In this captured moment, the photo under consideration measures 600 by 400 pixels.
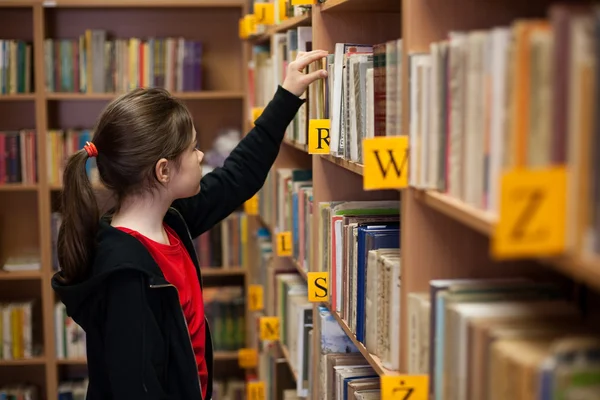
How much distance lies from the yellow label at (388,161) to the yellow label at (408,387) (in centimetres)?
31

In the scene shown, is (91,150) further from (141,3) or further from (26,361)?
(26,361)

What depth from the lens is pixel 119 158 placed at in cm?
185

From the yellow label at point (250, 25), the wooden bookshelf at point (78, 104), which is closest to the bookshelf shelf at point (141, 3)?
the wooden bookshelf at point (78, 104)

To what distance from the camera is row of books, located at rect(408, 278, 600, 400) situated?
2.81 ft

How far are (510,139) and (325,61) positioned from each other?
1.05 meters

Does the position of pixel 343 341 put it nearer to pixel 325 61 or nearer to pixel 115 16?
pixel 325 61

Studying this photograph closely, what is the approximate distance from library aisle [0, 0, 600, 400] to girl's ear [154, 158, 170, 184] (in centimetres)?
35

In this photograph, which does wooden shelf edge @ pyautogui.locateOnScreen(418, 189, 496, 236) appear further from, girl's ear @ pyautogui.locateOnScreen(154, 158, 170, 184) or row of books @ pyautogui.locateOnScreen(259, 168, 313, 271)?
row of books @ pyautogui.locateOnScreen(259, 168, 313, 271)

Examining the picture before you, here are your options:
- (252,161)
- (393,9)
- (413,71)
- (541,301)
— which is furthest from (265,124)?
(541,301)

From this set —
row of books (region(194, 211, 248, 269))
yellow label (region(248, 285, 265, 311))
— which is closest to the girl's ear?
yellow label (region(248, 285, 265, 311))

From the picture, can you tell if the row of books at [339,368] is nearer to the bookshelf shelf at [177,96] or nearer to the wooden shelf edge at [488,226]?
the wooden shelf edge at [488,226]

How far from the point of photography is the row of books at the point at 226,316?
3705 mm

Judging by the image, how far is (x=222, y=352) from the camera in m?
3.75

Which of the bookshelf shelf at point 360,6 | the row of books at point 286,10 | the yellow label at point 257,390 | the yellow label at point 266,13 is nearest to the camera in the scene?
the bookshelf shelf at point 360,6
